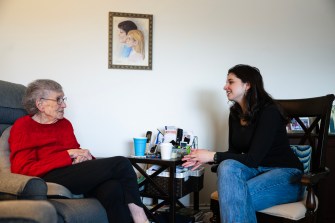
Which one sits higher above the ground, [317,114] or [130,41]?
[130,41]

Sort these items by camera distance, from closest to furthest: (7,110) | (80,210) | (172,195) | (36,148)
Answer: (80,210) → (36,148) → (7,110) → (172,195)

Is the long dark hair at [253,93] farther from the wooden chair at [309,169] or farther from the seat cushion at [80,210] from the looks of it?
the seat cushion at [80,210]

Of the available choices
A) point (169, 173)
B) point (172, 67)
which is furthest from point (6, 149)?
point (172, 67)

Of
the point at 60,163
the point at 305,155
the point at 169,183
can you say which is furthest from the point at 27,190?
the point at 305,155

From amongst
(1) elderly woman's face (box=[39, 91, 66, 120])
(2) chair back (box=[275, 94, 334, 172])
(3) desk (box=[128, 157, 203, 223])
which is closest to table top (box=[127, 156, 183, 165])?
(3) desk (box=[128, 157, 203, 223])

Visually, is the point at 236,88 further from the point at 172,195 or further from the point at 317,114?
the point at 172,195

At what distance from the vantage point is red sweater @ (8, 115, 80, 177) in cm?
166

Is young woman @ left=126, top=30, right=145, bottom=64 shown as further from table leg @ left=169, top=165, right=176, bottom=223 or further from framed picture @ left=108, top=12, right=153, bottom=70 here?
table leg @ left=169, top=165, right=176, bottom=223

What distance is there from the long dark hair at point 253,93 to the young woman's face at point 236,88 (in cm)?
2

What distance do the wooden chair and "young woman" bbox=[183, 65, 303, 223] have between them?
0.19 feet

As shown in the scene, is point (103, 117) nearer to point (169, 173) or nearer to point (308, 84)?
point (169, 173)

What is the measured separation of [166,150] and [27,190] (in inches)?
37.6

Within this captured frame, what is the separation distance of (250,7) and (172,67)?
2.64 feet

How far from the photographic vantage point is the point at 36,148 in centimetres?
175
